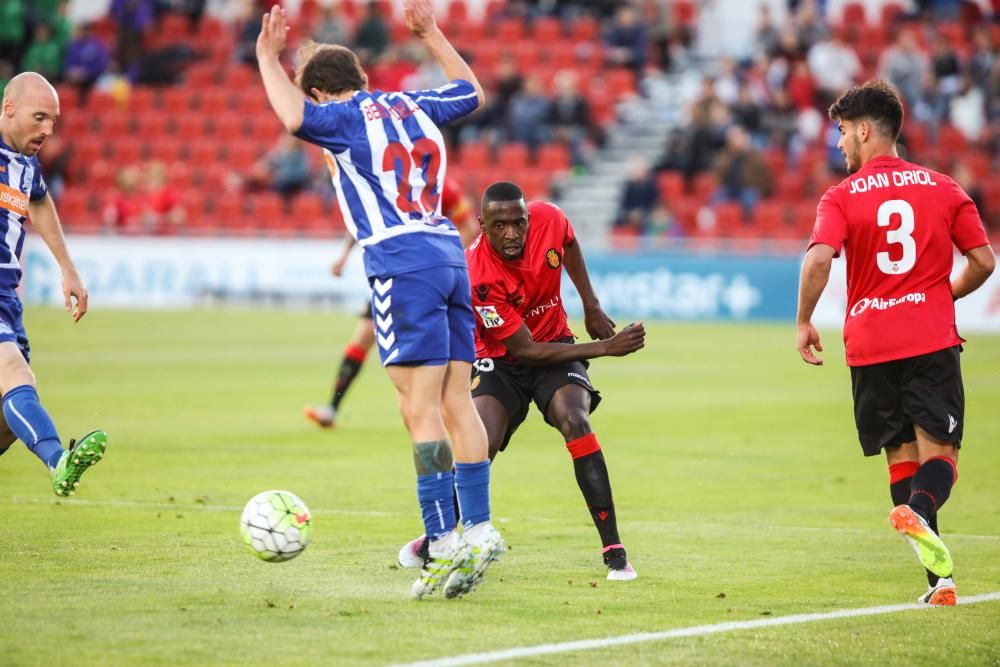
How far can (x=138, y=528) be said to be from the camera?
27.5ft

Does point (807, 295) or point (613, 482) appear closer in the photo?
point (807, 295)

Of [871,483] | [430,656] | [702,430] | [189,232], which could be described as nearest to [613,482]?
[871,483]

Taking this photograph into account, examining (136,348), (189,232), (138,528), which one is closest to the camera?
(138,528)

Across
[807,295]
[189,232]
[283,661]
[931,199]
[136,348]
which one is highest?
[931,199]

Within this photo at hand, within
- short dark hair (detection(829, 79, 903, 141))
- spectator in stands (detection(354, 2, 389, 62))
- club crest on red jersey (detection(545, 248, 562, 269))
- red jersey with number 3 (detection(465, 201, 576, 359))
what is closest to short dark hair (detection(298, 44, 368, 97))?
red jersey with number 3 (detection(465, 201, 576, 359))

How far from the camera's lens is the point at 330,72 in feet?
22.5

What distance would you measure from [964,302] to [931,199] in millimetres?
17768

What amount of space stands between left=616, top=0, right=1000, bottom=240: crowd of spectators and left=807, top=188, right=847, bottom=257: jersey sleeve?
2054cm

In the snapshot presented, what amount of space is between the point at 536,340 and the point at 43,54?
2916 centimetres

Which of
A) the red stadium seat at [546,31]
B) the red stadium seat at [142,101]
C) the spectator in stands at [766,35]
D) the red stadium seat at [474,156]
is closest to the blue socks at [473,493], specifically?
the red stadium seat at [474,156]

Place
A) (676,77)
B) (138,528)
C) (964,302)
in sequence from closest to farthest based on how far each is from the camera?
(138,528) < (964,302) < (676,77)

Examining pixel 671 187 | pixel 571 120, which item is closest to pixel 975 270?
pixel 671 187

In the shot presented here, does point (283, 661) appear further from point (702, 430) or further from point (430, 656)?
point (702, 430)

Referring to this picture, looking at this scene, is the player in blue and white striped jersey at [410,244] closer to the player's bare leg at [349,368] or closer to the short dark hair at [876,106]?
the short dark hair at [876,106]
